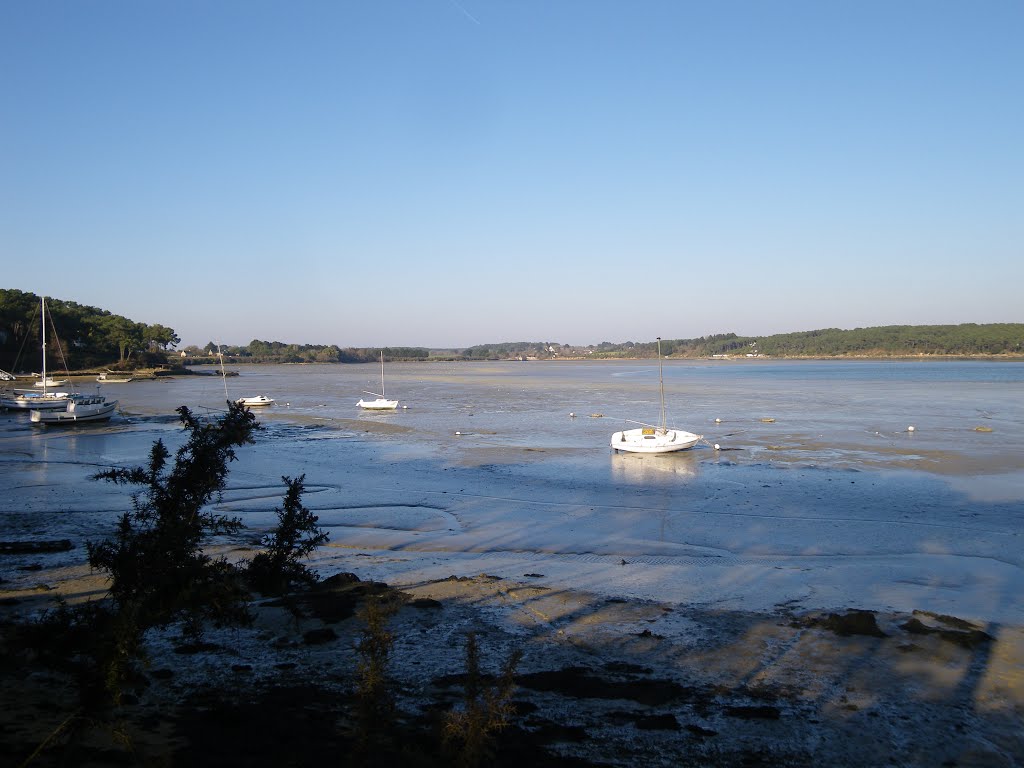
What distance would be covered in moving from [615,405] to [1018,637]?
46381 millimetres

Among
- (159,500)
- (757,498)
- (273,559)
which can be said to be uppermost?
(159,500)

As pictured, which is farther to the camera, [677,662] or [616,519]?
[616,519]

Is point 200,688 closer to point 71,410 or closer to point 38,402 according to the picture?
point 71,410

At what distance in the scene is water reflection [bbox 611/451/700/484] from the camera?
24.7m

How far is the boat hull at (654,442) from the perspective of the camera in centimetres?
2934

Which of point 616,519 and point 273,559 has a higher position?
point 273,559

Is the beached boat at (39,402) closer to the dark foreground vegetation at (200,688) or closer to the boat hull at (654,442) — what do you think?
the boat hull at (654,442)

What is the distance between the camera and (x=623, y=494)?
2156cm

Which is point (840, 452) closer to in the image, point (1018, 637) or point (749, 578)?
point (749, 578)

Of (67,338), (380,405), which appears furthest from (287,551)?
(67,338)

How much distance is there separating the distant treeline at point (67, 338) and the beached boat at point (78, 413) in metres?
37.7

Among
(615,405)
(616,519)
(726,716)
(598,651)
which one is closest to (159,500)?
(598,651)

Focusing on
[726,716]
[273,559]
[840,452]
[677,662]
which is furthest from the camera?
[840,452]

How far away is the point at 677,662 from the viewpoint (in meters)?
8.47
